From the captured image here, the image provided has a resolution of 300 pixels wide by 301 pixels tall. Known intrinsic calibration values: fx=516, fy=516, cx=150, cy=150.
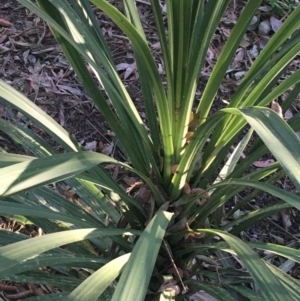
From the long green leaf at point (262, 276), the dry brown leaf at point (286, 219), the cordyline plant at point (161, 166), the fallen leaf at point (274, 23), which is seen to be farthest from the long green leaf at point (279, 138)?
the fallen leaf at point (274, 23)

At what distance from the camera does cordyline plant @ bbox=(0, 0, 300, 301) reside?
2.43ft

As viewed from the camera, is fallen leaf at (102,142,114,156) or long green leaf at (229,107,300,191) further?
fallen leaf at (102,142,114,156)

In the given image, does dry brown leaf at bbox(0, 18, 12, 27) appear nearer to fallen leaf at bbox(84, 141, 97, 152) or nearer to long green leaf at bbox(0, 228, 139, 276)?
fallen leaf at bbox(84, 141, 97, 152)

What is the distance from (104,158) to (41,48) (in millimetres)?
1346

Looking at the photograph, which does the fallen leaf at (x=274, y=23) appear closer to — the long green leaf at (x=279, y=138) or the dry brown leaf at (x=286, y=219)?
the dry brown leaf at (x=286, y=219)

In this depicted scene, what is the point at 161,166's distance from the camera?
3.57 feet

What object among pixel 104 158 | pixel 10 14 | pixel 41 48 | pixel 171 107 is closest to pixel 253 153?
pixel 171 107

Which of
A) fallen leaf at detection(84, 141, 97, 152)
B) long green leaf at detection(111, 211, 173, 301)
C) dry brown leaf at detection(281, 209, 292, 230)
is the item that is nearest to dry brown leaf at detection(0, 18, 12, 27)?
fallen leaf at detection(84, 141, 97, 152)

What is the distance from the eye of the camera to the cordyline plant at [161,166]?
74 cm

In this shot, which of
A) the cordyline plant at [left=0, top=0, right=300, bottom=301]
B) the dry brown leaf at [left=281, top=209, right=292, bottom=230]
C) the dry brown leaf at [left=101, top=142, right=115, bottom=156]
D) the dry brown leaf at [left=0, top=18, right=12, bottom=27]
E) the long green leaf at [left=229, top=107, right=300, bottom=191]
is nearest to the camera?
the long green leaf at [left=229, top=107, right=300, bottom=191]

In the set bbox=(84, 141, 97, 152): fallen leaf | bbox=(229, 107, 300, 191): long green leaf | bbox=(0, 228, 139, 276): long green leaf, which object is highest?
bbox=(229, 107, 300, 191): long green leaf

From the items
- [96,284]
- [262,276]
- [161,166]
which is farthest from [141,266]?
[161,166]

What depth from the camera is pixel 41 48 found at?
2035 mm

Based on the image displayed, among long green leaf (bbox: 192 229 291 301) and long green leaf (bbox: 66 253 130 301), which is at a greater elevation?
long green leaf (bbox: 192 229 291 301)
